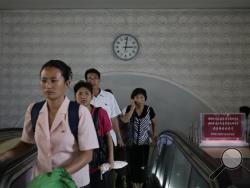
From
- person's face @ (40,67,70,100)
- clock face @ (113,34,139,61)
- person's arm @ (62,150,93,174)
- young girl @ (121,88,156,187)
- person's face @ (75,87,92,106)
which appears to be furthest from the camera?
clock face @ (113,34,139,61)

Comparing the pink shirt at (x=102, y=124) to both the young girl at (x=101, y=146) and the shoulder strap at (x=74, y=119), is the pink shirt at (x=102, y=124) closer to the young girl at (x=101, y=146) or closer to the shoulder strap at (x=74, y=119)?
the young girl at (x=101, y=146)

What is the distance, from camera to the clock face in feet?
23.3

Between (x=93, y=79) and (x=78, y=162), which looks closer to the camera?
(x=78, y=162)

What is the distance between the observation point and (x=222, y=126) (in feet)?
16.6

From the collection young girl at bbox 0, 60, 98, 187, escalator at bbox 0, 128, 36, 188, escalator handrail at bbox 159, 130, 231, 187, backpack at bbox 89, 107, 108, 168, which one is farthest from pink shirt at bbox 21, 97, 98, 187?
backpack at bbox 89, 107, 108, 168

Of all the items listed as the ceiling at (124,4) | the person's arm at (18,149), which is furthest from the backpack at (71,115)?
the ceiling at (124,4)

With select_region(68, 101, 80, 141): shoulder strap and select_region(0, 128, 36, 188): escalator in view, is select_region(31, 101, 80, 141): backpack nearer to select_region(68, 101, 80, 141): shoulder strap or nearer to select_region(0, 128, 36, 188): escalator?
select_region(68, 101, 80, 141): shoulder strap

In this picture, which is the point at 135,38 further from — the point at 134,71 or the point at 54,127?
the point at 54,127

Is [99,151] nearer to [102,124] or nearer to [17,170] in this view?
[102,124]

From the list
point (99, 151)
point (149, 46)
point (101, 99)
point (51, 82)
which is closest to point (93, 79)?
point (101, 99)

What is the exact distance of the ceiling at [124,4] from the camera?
653 centimetres

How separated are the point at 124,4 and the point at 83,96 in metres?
4.23

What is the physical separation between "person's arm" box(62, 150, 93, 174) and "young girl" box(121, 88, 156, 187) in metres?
2.93

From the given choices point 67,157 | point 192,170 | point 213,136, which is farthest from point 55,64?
point 213,136
